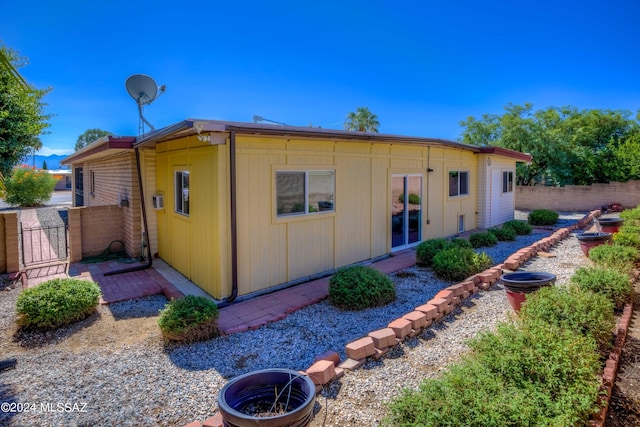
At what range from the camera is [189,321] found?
4406mm

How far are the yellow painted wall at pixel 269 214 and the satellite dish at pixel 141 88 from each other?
0.91 meters

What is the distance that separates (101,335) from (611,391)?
5.58 meters

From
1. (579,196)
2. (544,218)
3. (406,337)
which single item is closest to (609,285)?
(406,337)

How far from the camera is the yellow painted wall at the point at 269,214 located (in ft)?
18.9

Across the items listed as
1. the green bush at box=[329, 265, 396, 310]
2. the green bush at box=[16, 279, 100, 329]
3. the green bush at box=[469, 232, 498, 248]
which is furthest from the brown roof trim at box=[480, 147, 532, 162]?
the green bush at box=[16, 279, 100, 329]

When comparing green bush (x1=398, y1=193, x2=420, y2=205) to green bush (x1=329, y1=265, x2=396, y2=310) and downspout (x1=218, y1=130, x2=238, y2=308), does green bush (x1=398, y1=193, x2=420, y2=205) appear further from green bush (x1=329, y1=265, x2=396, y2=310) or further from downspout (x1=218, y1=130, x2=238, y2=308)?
downspout (x1=218, y1=130, x2=238, y2=308)

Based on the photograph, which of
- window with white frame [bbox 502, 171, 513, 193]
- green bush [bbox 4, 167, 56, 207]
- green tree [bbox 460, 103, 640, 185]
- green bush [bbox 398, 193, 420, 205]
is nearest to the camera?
green bush [bbox 398, 193, 420, 205]

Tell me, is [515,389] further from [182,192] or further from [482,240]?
[482,240]

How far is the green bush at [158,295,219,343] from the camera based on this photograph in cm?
437

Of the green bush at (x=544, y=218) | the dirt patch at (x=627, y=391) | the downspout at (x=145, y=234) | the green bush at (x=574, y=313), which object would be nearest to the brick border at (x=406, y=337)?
the dirt patch at (x=627, y=391)

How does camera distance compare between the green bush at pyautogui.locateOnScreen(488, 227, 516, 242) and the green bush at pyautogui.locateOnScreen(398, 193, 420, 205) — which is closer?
the green bush at pyautogui.locateOnScreen(398, 193, 420, 205)

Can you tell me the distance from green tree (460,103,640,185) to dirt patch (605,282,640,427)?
56.7 feet

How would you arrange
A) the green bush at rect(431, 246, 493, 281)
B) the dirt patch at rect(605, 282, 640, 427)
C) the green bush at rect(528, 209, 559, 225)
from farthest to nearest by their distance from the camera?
the green bush at rect(528, 209, 559, 225) → the green bush at rect(431, 246, 493, 281) → the dirt patch at rect(605, 282, 640, 427)

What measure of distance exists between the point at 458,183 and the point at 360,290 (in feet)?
24.7
